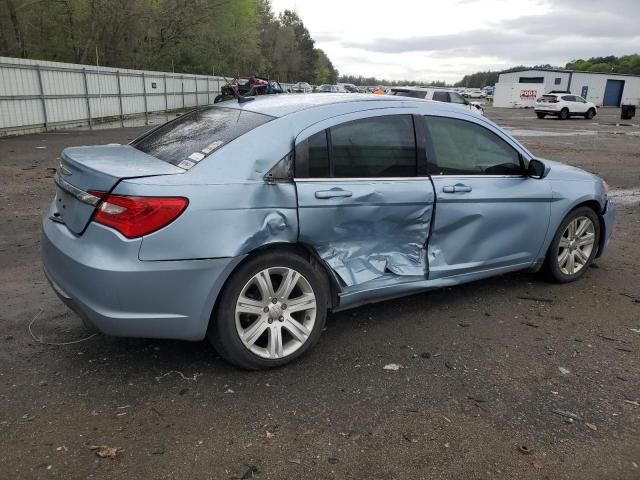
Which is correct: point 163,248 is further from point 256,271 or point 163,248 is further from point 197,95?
point 197,95

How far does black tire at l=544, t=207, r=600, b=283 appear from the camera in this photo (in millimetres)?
4844

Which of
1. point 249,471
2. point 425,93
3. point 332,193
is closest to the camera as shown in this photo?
point 249,471

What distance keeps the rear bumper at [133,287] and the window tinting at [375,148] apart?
40.9 inches

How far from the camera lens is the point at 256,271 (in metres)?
3.19

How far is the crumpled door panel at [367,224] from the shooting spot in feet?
11.2

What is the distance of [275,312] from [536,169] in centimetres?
257

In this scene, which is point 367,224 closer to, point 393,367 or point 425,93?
point 393,367

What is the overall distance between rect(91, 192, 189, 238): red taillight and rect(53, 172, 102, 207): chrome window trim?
142mm

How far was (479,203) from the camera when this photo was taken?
13.6 feet

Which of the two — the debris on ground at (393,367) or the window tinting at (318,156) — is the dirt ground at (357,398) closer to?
the debris on ground at (393,367)

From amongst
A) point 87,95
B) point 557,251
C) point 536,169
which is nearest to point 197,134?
point 536,169

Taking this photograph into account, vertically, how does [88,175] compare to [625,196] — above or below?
above

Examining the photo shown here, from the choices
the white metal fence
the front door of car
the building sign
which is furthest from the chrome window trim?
the building sign

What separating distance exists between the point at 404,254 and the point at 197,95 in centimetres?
3555
